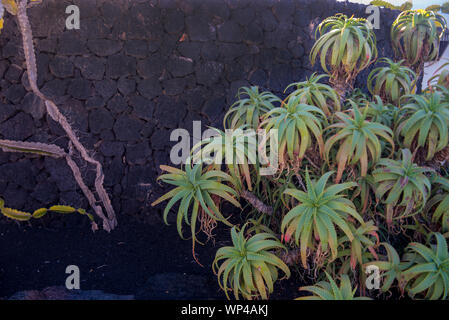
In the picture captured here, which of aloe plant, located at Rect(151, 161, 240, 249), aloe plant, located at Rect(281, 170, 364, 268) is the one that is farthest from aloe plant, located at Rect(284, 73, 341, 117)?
aloe plant, located at Rect(151, 161, 240, 249)

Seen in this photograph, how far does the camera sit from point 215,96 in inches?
115

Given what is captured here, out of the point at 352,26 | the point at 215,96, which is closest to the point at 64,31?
the point at 215,96

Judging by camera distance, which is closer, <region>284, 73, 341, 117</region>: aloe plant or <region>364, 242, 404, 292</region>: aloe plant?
<region>364, 242, 404, 292</region>: aloe plant

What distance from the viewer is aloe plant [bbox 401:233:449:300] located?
1500 millimetres

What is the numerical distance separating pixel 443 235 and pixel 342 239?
57 cm

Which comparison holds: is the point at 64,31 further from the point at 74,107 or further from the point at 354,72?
the point at 354,72

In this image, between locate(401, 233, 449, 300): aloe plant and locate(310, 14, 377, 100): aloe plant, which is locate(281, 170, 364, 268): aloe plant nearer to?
locate(401, 233, 449, 300): aloe plant

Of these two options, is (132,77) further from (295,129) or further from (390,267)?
(390,267)

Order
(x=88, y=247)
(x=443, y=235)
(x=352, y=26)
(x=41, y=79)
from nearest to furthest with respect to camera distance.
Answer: (x=443, y=235)
(x=352, y=26)
(x=88, y=247)
(x=41, y=79)

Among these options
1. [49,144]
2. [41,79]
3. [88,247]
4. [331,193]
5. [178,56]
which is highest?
[178,56]

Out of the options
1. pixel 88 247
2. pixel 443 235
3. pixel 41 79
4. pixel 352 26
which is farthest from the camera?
pixel 41 79

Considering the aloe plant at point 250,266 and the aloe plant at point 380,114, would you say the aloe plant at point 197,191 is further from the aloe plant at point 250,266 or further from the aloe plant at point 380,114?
the aloe plant at point 380,114

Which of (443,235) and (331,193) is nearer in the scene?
(331,193)

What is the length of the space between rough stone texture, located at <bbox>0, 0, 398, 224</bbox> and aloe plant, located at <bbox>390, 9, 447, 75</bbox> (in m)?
0.91
